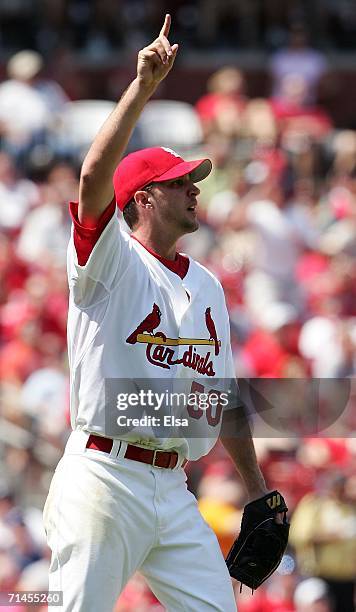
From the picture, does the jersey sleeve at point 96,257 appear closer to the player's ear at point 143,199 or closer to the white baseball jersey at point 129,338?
the white baseball jersey at point 129,338

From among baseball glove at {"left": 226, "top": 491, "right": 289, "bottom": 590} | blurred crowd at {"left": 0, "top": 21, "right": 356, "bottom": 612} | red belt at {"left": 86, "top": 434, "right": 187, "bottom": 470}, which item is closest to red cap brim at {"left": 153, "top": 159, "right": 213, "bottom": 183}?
red belt at {"left": 86, "top": 434, "right": 187, "bottom": 470}

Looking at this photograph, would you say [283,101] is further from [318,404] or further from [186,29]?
[318,404]

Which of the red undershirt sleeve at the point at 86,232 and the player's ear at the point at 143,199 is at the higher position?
the player's ear at the point at 143,199

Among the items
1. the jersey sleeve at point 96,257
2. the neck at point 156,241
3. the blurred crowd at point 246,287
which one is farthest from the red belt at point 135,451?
the blurred crowd at point 246,287

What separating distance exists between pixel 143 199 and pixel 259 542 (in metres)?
1.24

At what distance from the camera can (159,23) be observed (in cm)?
1458

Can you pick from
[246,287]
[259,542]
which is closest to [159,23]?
[246,287]

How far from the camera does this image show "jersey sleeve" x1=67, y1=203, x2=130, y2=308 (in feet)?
13.4

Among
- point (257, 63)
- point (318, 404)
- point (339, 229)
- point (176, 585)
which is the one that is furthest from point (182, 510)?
point (257, 63)

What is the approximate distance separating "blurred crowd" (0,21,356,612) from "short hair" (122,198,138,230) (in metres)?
2.54

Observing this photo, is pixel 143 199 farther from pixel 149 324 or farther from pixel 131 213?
pixel 149 324

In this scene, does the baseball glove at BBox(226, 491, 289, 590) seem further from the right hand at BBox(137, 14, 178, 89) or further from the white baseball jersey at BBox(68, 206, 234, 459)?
the right hand at BBox(137, 14, 178, 89)

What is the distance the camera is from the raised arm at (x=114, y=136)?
3957 mm

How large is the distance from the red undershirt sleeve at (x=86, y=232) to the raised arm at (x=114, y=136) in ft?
0.06
